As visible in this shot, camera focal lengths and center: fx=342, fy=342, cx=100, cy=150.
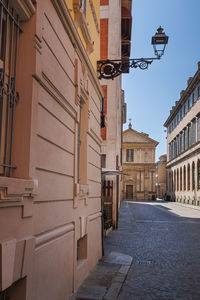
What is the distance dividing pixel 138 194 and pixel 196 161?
85.2ft

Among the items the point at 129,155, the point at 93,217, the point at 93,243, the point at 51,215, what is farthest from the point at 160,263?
the point at 129,155

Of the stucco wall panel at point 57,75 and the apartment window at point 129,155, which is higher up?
the apartment window at point 129,155

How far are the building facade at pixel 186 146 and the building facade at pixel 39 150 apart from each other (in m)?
34.5

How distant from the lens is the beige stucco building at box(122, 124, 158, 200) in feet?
212

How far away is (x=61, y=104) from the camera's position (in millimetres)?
4711

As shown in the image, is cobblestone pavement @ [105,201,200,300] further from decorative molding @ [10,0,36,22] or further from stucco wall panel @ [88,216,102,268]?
decorative molding @ [10,0,36,22]

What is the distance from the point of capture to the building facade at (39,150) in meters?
3.12

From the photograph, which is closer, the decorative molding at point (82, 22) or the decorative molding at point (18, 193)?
the decorative molding at point (18, 193)

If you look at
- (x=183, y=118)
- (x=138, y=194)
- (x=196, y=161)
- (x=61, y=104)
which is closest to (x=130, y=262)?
(x=61, y=104)

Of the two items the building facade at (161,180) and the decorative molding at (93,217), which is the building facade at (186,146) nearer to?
the building facade at (161,180)

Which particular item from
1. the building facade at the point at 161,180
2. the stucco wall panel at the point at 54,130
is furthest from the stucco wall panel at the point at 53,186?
the building facade at the point at 161,180

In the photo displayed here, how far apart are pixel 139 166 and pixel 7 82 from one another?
63223mm

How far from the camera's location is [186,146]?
46.8m

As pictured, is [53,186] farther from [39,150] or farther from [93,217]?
[93,217]
